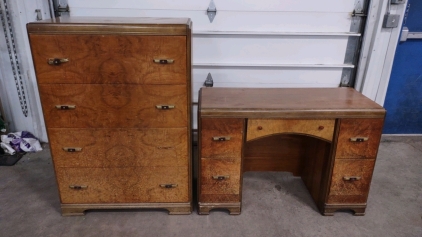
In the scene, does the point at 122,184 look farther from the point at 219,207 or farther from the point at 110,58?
the point at 110,58

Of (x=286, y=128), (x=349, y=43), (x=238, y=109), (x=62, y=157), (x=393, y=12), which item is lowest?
(x=62, y=157)

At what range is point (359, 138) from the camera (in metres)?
1.86

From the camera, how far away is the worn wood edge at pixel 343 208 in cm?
203

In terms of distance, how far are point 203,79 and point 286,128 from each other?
97 cm

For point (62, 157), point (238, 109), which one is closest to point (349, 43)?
point (238, 109)

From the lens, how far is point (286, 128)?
1.84 m

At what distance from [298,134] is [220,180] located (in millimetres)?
551

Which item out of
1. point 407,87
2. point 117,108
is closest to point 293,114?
point 117,108

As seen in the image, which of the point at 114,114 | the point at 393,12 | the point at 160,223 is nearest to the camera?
the point at 114,114

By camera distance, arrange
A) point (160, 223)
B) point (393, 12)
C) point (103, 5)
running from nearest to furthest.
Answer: point (160, 223) < point (103, 5) < point (393, 12)

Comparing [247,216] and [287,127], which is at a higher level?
[287,127]

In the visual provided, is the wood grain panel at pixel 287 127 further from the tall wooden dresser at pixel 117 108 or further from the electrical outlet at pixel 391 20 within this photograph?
the electrical outlet at pixel 391 20

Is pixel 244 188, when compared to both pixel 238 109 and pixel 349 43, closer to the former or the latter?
pixel 238 109

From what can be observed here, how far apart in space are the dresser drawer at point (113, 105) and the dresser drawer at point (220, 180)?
324 mm
